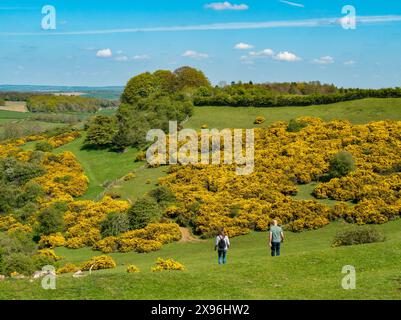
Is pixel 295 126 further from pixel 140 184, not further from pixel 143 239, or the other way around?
pixel 143 239

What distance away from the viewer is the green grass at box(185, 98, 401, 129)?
258ft

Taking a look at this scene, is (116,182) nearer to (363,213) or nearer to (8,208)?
(8,208)

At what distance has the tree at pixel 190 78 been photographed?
5281 inches

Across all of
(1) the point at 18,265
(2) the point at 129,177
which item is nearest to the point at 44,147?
(2) the point at 129,177

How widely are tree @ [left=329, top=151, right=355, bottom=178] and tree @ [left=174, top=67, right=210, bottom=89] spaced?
7865cm

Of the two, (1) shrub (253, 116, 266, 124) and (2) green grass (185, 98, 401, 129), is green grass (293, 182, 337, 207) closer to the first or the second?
(2) green grass (185, 98, 401, 129)

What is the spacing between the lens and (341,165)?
5722cm

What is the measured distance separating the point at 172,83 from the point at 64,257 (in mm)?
91958

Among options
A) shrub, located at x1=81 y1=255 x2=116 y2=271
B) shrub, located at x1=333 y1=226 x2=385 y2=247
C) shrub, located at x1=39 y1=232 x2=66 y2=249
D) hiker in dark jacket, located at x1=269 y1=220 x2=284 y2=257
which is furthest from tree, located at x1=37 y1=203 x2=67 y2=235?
hiker in dark jacket, located at x1=269 y1=220 x2=284 y2=257
